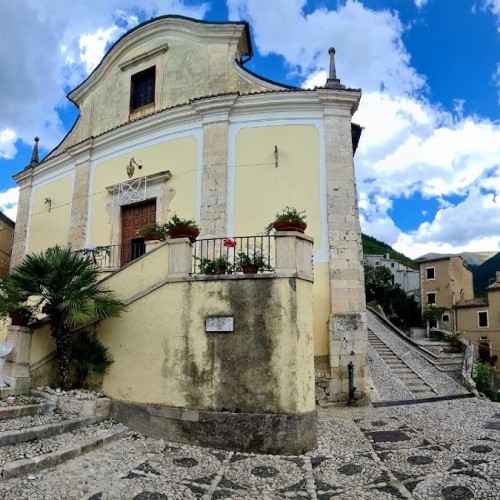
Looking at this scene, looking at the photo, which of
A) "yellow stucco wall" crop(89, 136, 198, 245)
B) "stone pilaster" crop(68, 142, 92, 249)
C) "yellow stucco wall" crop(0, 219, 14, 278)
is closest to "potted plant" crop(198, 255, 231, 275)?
"yellow stucco wall" crop(89, 136, 198, 245)

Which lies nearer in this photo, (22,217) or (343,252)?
(343,252)

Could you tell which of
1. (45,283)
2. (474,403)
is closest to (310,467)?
(45,283)

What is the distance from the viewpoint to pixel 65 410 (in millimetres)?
6797

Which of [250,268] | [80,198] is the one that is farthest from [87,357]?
[80,198]

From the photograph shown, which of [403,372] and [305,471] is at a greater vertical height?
[403,372]

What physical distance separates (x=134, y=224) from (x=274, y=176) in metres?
4.81

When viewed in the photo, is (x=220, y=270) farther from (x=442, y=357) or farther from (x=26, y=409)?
(x=442, y=357)

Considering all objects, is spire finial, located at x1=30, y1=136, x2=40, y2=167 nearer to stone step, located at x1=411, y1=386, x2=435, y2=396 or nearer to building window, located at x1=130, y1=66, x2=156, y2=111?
building window, located at x1=130, y1=66, x2=156, y2=111

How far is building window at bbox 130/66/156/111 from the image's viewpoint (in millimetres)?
13969

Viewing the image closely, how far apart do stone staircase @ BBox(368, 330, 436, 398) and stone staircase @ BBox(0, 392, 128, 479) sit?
7.73 metres

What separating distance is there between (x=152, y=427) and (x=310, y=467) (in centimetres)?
260

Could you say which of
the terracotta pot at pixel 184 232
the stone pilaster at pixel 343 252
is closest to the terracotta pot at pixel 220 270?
the terracotta pot at pixel 184 232

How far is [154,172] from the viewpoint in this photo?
496 inches

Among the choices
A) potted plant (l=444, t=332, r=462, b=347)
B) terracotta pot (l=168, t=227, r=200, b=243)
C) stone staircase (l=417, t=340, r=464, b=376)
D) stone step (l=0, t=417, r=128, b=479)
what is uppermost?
terracotta pot (l=168, t=227, r=200, b=243)
